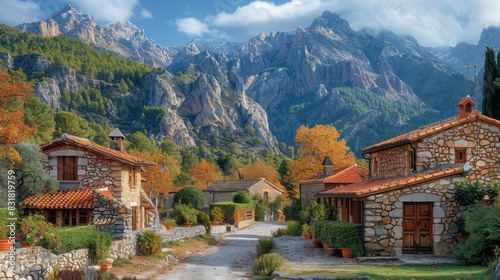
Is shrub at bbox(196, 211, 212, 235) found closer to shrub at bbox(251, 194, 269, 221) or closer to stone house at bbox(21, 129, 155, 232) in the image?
stone house at bbox(21, 129, 155, 232)

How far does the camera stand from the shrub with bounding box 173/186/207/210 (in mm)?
48812

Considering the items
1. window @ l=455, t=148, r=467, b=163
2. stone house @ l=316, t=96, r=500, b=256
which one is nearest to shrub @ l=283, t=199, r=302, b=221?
stone house @ l=316, t=96, r=500, b=256

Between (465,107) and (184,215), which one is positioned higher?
(465,107)

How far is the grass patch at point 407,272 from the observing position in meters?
14.8

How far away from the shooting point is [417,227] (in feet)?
66.5

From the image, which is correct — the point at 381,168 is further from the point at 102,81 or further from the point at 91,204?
the point at 102,81

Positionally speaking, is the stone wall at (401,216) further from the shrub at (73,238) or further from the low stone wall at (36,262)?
the low stone wall at (36,262)

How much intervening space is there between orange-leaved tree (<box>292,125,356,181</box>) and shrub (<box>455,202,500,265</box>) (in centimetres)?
3946

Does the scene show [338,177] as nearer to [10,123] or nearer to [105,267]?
[105,267]

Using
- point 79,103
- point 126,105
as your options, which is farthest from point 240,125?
point 79,103

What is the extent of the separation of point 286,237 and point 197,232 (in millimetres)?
6504

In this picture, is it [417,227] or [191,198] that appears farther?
[191,198]

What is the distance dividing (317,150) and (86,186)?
37.2 metres

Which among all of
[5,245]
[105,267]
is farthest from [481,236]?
[5,245]
